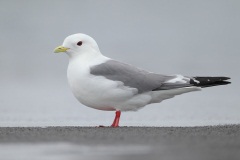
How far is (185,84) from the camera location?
27.4 ft

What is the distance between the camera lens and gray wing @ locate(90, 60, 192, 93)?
26.3 feet

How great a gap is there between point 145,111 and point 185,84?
2.88 m

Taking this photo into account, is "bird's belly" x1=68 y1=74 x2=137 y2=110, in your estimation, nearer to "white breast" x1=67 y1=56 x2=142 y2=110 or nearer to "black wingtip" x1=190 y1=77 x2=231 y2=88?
"white breast" x1=67 y1=56 x2=142 y2=110

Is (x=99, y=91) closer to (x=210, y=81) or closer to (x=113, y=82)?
(x=113, y=82)

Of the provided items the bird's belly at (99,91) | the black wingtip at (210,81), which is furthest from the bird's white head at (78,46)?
the black wingtip at (210,81)

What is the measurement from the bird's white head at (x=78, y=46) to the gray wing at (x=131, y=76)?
32 centimetres

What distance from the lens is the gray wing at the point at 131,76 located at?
8023 mm

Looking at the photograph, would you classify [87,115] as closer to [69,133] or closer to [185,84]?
[185,84]

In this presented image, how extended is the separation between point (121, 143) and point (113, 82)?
199cm

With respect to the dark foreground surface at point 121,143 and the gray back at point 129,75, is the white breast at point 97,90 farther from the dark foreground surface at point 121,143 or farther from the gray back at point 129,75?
the dark foreground surface at point 121,143

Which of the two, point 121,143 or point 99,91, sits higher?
point 99,91

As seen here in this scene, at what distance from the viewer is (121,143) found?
6.06 m

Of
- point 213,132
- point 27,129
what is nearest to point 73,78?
point 27,129

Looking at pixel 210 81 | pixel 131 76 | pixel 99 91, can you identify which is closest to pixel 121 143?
pixel 99 91
